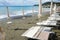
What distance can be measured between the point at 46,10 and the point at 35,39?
10.9m

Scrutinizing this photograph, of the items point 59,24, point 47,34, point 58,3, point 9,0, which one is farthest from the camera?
Answer: point 58,3

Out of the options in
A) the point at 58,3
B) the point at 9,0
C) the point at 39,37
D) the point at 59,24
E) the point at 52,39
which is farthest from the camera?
the point at 58,3

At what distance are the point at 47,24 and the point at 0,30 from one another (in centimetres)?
331

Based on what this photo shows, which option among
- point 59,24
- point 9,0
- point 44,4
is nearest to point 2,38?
point 59,24

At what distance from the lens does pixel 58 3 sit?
11047 mm

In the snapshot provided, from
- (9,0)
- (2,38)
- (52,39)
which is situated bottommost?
(52,39)

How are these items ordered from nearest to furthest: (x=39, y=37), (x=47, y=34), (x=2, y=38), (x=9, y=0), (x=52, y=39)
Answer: (x=2, y=38)
(x=39, y=37)
(x=47, y=34)
(x=52, y=39)
(x=9, y=0)

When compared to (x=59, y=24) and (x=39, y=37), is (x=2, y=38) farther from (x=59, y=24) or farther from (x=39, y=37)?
(x=59, y=24)

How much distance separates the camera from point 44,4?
11.1 metres

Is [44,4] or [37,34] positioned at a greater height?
[44,4]

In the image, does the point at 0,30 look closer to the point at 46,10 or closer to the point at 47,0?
the point at 47,0

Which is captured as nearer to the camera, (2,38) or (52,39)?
(2,38)

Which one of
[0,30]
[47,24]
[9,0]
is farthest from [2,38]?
[9,0]

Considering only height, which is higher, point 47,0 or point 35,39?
point 47,0
